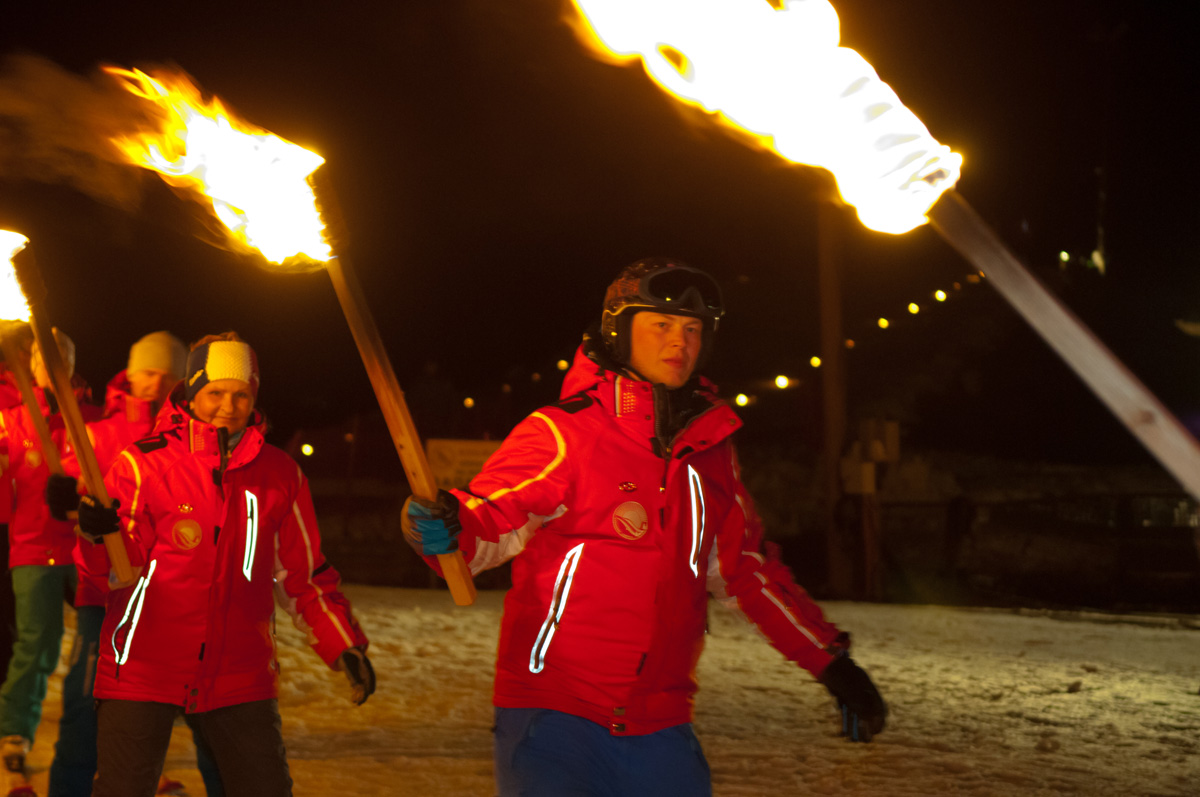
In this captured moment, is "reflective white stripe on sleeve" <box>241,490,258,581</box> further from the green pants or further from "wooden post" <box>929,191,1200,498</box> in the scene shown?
"wooden post" <box>929,191,1200,498</box>

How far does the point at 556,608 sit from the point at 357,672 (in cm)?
105

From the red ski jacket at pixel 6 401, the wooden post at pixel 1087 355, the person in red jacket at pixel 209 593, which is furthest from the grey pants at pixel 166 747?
the wooden post at pixel 1087 355

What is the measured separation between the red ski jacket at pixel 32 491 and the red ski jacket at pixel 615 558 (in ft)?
10.5

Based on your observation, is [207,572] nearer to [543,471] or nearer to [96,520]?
[96,520]

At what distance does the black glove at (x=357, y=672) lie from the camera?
3689 millimetres

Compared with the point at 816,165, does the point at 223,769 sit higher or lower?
lower

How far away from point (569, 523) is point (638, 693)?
0.46m

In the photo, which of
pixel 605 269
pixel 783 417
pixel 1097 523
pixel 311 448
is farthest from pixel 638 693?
pixel 783 417

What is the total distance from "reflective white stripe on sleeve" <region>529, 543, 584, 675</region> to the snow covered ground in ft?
10.5

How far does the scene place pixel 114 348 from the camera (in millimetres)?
27688

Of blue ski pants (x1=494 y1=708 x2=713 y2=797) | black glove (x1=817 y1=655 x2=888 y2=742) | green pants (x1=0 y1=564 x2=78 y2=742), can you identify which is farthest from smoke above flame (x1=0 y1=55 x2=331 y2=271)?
green pants (x1=0 y1=564 x2=78 y2=742)

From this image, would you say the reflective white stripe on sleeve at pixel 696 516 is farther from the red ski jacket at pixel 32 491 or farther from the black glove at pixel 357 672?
the red ski jacket at pixel 32 491

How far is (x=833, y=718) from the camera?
26.1 ft

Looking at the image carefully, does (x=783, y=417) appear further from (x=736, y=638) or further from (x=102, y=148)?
(x=102, y=148)
